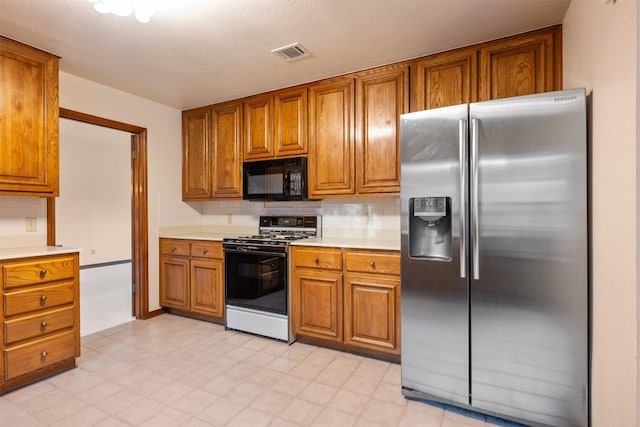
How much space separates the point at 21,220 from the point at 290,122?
7.27ft

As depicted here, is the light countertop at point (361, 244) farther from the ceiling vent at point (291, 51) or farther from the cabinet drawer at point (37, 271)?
the cabinet drawer at point (37, 271)

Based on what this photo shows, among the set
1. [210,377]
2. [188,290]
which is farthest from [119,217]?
[210,377]

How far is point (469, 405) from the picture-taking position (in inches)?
69.2

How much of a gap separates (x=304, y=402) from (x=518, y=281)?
1358mm

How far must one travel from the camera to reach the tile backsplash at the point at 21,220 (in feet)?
7.63

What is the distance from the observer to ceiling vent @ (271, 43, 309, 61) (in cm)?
227

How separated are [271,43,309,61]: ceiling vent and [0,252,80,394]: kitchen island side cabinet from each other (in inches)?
80.5

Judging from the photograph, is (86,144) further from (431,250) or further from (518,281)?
(518,281)

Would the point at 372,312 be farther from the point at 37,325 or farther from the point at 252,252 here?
the point at 37,325

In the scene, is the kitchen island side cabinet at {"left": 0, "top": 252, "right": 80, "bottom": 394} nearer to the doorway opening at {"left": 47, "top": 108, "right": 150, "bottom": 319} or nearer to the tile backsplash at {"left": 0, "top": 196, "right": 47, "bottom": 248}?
the tile backsplash at {"left": 0, "top": 196, "right": 47, "bottom": 248}

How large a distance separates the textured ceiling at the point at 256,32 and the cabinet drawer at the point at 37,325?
182 cm

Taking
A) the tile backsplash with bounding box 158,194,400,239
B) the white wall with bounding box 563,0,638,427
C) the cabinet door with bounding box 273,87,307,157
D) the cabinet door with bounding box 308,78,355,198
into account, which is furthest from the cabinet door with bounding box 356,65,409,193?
the white wall with bounding box 563,0,638,427

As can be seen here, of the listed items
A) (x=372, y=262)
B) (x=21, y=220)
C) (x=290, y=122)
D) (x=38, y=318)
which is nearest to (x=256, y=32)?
(x=290, y=122)

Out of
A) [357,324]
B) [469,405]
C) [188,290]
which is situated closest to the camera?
[469,405]
